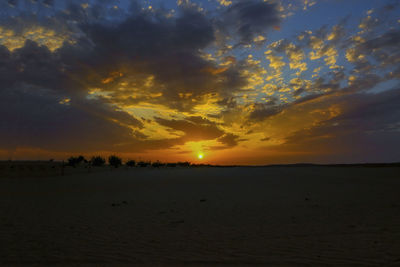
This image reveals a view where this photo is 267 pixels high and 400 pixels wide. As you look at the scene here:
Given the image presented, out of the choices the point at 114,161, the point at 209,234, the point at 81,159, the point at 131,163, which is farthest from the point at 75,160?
the point at 209,234

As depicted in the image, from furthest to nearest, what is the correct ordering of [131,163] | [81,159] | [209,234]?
[131,163] → [81,159] → [209,234]

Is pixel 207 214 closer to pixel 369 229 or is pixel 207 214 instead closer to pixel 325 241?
pixel 325 241

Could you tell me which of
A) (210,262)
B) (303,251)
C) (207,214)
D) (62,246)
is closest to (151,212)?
(207,214)

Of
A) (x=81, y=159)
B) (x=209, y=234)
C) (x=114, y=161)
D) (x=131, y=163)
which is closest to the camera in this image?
(x=209, y=234)

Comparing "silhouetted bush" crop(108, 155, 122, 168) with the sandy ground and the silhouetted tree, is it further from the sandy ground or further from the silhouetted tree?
the sandy ground

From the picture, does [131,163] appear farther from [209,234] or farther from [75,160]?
[209,234]

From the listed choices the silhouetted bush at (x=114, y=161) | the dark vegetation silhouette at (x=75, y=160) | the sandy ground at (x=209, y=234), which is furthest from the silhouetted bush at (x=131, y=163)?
the sandy ground at (x=209, y=234)

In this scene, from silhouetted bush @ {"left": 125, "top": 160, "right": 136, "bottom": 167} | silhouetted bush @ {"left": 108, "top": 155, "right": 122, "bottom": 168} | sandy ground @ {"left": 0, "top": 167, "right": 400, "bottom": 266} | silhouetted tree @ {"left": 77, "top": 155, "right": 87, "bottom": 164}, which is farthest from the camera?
silhouetted bush @ {"left": 125, "top": 160, "right": 136, "bottom": 167}

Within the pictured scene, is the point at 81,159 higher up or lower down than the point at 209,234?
higher up

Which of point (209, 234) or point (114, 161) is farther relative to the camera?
point (114, 161)

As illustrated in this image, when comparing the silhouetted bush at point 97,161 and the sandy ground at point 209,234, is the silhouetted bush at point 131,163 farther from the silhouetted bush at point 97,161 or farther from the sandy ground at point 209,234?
the sandy ground at point 209,234

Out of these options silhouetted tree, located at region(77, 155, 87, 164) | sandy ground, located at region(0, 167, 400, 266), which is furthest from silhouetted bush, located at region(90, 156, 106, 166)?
sandy ground, located at region(0, 167, 400, 266)

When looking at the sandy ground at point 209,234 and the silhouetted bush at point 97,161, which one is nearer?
the sandy ground at point 209,234

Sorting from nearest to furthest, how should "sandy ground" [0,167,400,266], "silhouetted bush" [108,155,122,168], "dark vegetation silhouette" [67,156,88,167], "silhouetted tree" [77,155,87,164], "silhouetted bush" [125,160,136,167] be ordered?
"sandy ground" [0,167,400,266] < "dark vegetation silhouette" [67,156,88,167] < "silhouetted tree" [77,155,87,164] < "silhouetted bush" [108,155,122,168] < "silhouetted bush" [125,160,136,167]
